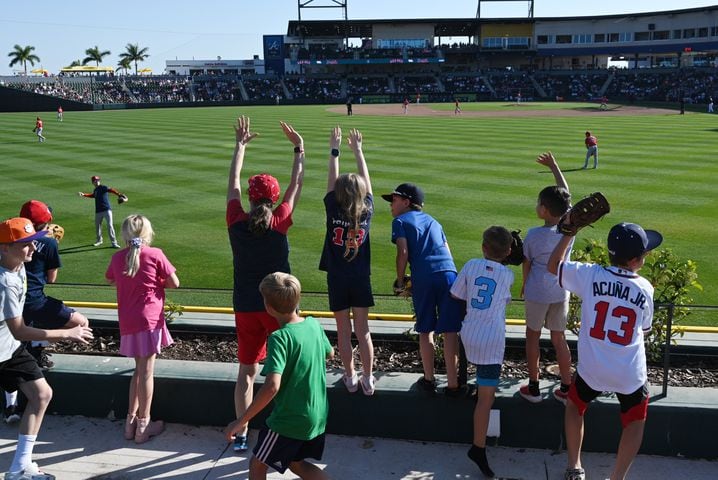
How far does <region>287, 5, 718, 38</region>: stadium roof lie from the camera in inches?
3575

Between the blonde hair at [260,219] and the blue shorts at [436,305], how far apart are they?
1.25m

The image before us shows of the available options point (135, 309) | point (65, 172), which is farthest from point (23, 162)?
point (135, 309)

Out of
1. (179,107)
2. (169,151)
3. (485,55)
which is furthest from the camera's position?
(485,55)

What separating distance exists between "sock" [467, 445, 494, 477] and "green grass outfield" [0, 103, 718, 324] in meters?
3.64

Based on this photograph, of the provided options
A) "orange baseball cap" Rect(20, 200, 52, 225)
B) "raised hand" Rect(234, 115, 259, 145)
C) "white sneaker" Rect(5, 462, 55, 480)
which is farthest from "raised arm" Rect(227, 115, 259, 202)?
"white sneaker" Rect(5, 462, 55, 480)

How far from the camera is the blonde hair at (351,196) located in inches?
187

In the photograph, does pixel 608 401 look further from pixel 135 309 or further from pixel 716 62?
pixel 716 62

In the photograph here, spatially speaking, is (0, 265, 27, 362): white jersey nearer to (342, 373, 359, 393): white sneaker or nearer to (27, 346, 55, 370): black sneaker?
(27, 346, 55, 370): black sneaker

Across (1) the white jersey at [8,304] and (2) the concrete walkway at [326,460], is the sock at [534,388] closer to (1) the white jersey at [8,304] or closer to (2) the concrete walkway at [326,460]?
(2) the concrete walkway at [326,460]

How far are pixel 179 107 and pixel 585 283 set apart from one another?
236 feet

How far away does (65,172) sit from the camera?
21250mm

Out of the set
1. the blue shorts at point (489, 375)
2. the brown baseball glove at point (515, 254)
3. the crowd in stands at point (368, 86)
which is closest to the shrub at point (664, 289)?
the brown baseball glove at point (515, 254)

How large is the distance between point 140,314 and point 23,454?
4.07 ft

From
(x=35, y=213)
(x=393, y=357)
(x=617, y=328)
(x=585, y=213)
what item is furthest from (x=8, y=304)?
(x=617, y=328)
